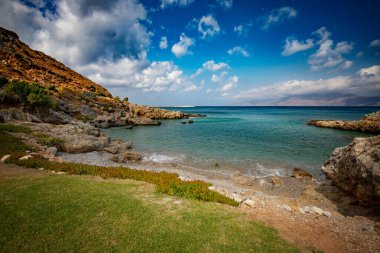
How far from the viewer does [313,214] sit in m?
11.7

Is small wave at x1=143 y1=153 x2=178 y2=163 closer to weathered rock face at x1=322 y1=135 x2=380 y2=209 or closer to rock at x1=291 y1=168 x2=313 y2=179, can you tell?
rock at x1=291 y1=168 x2=313 y2=179

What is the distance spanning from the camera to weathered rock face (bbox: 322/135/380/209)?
11.4 metres

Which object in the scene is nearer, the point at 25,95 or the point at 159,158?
the point at 159,158

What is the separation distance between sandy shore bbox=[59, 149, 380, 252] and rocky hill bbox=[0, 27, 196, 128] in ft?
149

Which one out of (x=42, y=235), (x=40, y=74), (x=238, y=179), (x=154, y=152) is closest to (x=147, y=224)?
(x=42, y=235)

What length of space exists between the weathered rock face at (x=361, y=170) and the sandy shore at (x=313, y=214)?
103 cm

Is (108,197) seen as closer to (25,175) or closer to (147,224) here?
(147,224)

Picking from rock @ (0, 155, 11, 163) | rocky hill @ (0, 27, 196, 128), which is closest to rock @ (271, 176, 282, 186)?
rock @ (0, 155, 11, 163)

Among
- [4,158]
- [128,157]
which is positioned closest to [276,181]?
[128,157]

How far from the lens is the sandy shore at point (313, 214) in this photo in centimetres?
850

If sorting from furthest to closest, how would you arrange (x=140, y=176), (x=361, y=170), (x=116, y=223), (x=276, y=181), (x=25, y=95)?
1. (x=25, y=95)
2. (x=276, y=181)
3. (x=140, y=176)
4. (x=361, y=170)
5. (x=116, y=223)

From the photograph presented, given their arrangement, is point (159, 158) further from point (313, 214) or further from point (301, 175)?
point (313, 214)

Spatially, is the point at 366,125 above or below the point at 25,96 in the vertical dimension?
below

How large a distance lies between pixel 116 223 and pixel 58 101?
71816 mm
